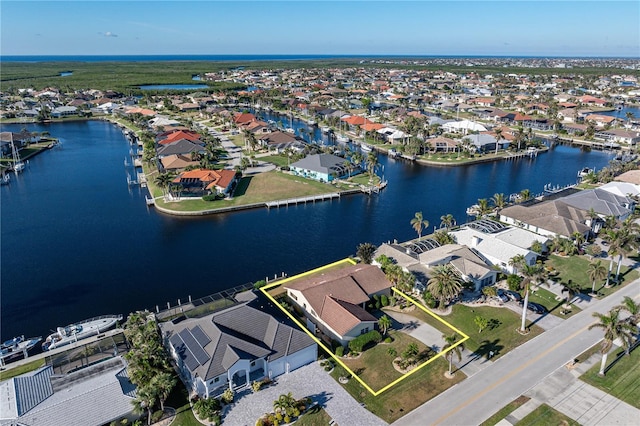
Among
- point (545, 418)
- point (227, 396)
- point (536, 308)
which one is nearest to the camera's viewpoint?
point (545, 418)

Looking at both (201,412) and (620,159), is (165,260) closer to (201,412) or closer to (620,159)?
(201,412)

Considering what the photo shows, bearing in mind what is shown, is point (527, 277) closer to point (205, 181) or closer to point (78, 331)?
point (78, 331)

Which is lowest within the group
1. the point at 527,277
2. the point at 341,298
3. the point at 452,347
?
the point at 452,347

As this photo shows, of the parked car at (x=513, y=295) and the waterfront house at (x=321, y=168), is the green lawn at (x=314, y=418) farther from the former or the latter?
the waterfront house at (x=321, y=168)

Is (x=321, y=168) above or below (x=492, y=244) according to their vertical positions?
above

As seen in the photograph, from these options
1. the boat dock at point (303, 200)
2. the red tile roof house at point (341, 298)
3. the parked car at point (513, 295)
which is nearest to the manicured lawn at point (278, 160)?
the boat dock at point (303, 200)

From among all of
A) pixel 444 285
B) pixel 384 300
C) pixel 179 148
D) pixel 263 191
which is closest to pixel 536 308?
pixel 444 285

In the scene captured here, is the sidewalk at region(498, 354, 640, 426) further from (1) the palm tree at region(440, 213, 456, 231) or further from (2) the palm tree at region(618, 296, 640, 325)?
(1) the palm tree at region(440, 213, 456, 231)
